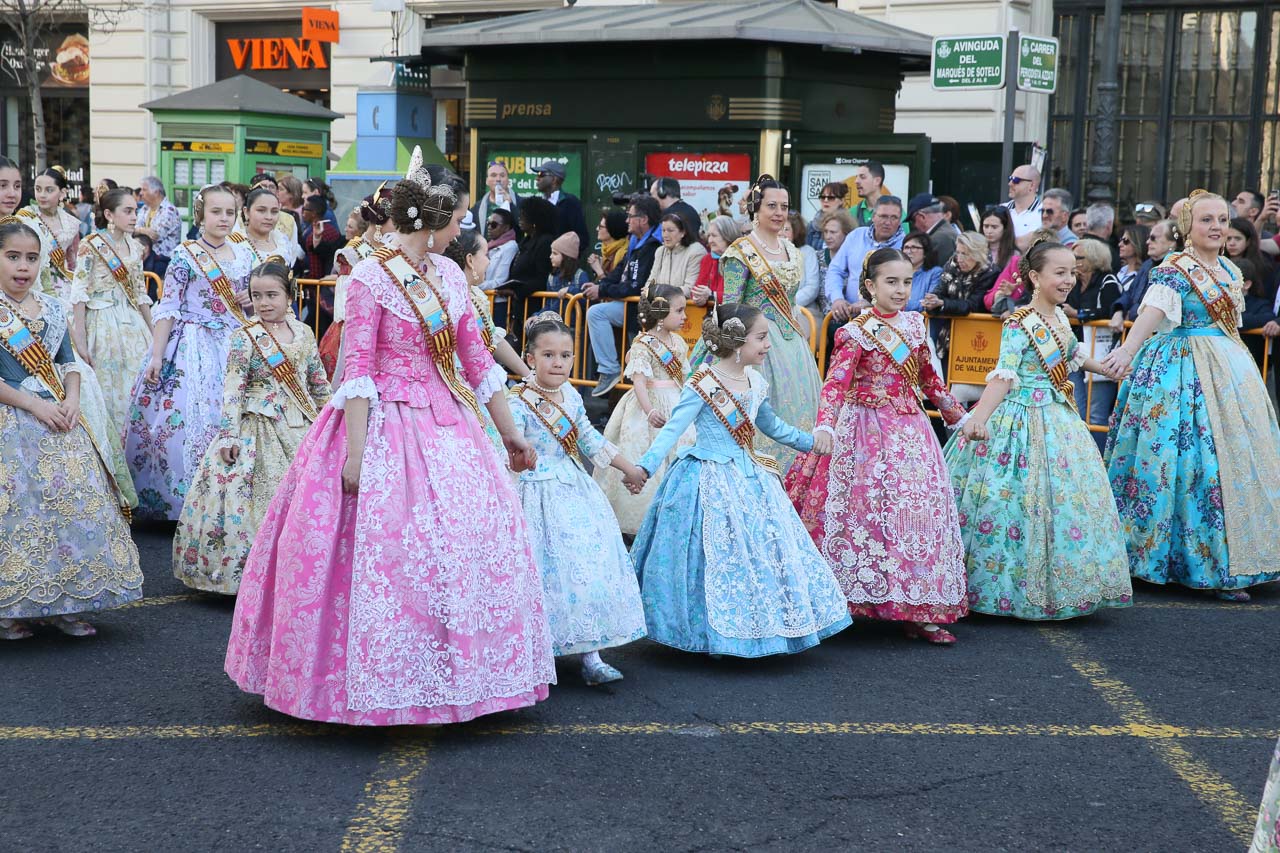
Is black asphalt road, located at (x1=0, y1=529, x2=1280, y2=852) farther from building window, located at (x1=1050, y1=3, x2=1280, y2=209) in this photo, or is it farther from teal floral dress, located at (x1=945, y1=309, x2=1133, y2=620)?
building window, located at (x1=1050, y1=3, x2=1280, y2=209)

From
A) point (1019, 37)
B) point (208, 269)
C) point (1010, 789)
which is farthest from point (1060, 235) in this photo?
point (1010, 789)

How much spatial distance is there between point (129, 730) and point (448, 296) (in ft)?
6.23

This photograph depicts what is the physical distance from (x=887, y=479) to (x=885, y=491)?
0.05 m

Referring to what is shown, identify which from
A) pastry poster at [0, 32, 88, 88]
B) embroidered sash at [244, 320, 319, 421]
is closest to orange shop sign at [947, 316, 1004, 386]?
embroidered sash at [244, 320, 319, 421]

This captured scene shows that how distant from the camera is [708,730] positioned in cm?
540

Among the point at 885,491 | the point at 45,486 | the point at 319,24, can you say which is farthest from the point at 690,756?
the point at 319,24

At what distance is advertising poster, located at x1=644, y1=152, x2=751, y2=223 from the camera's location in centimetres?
1339

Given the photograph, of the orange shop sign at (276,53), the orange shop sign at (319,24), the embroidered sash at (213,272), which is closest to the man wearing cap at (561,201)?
Answer: the embroidered sash at (213,272)

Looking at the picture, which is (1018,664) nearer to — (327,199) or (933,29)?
(327,199)

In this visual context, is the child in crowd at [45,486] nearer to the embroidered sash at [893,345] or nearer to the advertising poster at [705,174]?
the embroidered sash at [893,345]

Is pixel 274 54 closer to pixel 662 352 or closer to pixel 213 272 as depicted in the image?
pixel 213 272

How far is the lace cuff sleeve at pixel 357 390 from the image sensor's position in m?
5.11

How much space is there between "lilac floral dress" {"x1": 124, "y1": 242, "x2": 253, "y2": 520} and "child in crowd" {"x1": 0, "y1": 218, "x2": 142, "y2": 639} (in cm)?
190

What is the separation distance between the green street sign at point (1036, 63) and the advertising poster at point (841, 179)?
5.54 ft
